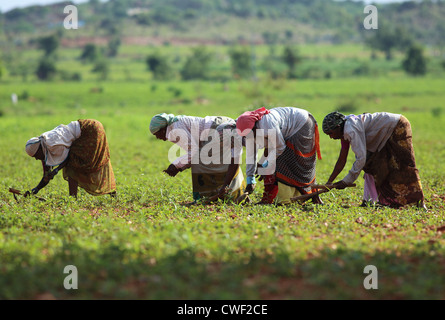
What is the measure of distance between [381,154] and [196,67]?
162 feet

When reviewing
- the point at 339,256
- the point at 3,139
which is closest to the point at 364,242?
the point at 339,256

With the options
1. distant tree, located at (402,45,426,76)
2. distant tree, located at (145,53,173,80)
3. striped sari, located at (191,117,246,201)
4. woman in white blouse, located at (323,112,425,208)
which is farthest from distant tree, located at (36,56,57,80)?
woman in white blouse, located at (323,112,425,208)

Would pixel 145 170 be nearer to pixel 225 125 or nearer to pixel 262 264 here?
pixel 225 125

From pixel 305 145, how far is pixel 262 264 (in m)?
3.15

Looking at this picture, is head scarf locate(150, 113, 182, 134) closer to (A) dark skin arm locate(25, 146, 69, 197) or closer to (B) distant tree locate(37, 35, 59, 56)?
(A) dark skin arm locate(25, 146, 69, 197)

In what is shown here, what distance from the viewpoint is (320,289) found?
482 cm

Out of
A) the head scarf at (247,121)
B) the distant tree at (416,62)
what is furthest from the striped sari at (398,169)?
the distant tree at (416,62)

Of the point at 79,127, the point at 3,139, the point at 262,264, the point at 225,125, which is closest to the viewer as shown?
the point at 262,264

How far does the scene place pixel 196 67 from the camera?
56.4 meters

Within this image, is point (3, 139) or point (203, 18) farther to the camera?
point (203, 18)

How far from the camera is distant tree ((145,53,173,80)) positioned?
55375mm

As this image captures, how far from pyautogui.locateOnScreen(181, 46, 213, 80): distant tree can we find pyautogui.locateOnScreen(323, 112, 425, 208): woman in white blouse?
47.7 metres
